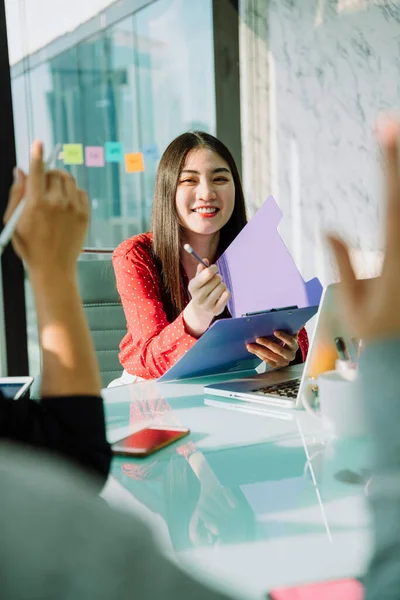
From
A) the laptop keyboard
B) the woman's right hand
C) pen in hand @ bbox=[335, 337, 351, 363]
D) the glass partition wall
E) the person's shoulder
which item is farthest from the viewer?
the glass partition wall

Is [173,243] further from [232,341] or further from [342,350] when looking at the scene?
[342,350]

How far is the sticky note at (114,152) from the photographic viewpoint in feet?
9.23

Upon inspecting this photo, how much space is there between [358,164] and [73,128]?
4.38ft

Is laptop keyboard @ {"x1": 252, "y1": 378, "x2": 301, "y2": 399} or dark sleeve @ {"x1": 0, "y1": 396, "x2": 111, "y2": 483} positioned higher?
dark sleeve @ {"x1": 0, "y1": 396, "x2": 111, "y2": 483}

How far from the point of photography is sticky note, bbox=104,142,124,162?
9.23 feet

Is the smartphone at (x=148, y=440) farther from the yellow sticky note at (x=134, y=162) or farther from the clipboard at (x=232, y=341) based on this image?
the yellow sticky note at (x=134, y=162)

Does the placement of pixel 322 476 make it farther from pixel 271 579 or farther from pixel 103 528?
pixel 103 528

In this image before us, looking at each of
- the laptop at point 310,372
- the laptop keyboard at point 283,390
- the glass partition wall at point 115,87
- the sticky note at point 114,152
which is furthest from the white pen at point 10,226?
the sticky note at point 114,152

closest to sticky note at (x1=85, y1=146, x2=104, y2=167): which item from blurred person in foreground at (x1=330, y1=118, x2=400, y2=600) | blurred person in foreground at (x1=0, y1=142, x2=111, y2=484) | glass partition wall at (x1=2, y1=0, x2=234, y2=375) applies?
glass partition wall at (x1=2, y1=0, x2=234, y2=375)

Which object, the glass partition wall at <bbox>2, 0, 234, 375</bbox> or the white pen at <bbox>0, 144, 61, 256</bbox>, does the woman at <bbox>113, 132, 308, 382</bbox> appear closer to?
the white pen at <bbox>0, 144, 61, 256</bbox>

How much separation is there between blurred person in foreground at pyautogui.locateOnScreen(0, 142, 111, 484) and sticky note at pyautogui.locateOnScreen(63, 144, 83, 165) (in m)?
2.22

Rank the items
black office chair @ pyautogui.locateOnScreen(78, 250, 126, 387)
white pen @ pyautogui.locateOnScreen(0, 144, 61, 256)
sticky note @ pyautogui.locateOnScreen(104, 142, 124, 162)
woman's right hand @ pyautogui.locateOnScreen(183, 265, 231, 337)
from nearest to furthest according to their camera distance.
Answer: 1. white pen @ pyautogui.locateOnScreen(0, 144, 61, 256)
2. woman's right hand @ pyautogui.locateOnScreen(183, 265, 231, 337)
3. black office chair @ pyautogui.locateOnScreen(78, 250, 126, 387)
4. sticky note @ pyautogui.locateOnScreen(104, 142, 124, 162)

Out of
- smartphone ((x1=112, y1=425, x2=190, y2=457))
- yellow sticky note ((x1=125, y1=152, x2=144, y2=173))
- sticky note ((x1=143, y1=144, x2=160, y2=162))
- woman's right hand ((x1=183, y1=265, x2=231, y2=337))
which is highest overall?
sticky note ((x1=143, y1=144, x2=160, y2=162))

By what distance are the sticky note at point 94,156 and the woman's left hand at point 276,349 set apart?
1764 mm
